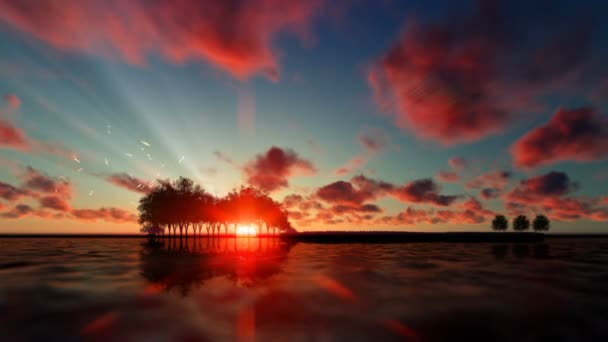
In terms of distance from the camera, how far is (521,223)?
187375 millimetres

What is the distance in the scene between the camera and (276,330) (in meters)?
10.6

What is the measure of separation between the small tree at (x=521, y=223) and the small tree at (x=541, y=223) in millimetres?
3564

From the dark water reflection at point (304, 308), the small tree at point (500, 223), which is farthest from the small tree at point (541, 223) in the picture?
the dark water reflection at point (304, 308)

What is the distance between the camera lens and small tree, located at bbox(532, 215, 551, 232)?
599ft

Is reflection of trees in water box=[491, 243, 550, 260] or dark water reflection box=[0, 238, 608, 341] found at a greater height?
dark water reflection box=[0, 238, 608, 341]

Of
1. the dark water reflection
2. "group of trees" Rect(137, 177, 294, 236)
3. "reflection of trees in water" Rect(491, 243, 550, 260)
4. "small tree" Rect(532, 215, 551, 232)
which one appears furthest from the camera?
"small tree" Rect(532, 215, 551, 232)

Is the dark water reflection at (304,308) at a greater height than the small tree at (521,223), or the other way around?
the dark water reflection at (304,308)

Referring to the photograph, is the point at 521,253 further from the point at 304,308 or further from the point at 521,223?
the point at 521,223

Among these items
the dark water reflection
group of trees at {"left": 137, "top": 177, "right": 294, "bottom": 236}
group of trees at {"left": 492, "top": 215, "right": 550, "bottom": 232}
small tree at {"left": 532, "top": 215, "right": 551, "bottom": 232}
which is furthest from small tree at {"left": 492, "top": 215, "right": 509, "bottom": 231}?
the dark water reflection

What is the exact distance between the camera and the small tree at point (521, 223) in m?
187

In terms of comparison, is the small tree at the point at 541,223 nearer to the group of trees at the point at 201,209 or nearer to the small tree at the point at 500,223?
A: the small tree at the point at 500,223

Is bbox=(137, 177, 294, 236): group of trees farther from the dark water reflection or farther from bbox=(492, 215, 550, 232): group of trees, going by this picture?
bbox=(492, 215, 550, 232): group of trees

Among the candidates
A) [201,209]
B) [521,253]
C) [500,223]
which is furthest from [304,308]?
[500,223]

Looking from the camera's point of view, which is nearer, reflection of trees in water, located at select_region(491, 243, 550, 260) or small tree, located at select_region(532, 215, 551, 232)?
reflection of trees in water, located at select_region(491, 243, 550, 260)
